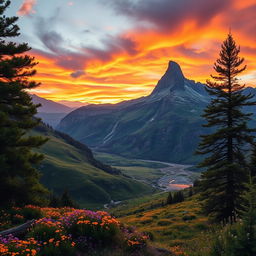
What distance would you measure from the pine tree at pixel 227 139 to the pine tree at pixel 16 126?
18.2 meters

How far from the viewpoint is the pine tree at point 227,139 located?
30141mm

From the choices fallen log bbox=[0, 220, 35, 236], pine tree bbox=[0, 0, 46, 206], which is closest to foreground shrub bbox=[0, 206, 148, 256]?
fallen log bbox=[0, 220, 35, 236]

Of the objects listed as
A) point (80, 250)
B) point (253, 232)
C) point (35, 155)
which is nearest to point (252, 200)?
point (253, 232)

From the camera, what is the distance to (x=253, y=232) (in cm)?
802

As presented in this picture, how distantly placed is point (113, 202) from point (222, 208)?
5974 inches

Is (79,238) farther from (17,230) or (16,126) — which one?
(16,126)

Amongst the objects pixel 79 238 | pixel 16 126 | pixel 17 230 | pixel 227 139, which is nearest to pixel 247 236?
pixel 79 238

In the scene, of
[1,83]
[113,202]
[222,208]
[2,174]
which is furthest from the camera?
[113,202]

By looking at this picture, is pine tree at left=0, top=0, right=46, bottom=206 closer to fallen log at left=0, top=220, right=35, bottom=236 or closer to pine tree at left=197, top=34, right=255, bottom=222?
fallen log at left=0, top=220, right=35, bottom=236

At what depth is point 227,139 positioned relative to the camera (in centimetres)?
3148

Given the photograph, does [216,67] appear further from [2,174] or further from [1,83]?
[2,174]

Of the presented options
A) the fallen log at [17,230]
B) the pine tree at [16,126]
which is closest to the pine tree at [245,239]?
the fallen log at [17,230]

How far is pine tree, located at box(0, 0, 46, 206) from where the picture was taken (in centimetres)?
2131

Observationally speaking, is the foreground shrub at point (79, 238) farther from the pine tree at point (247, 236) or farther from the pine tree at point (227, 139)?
the pine tree at point (227, 139)
